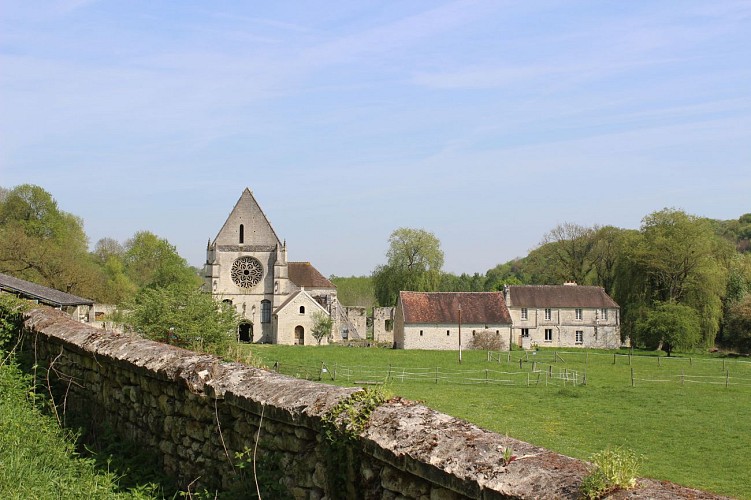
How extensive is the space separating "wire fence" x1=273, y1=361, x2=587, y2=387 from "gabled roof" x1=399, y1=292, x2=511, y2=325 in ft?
65.8

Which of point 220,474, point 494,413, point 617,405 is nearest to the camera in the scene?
point 220,474

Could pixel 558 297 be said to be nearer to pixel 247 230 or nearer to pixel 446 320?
pixel 446 320

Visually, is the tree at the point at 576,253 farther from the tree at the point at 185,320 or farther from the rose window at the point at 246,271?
the tree at the point at 185,320

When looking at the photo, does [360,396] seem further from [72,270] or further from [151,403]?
[72,270]

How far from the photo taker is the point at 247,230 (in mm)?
66625

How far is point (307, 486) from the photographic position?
5672 mm

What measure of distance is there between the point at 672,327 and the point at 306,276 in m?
33.3

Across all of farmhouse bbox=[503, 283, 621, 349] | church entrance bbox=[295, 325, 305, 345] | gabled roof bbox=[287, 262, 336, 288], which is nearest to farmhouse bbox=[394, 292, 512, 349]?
farmhouse bbox=[503, 283, 621, 349]

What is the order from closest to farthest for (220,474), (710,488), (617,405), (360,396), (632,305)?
1. (360,396)
2. (220,474)
3. (710,488)
4. (617,405)
5. (632,305)

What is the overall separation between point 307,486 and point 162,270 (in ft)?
208

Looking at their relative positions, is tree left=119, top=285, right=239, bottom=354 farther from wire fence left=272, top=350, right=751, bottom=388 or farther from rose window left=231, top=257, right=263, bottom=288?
rose window left=231, top=257, right=263, bottom=288

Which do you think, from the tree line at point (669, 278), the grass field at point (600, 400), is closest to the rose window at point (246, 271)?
the grass field at point (600, 400)

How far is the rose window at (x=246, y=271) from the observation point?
6612cm

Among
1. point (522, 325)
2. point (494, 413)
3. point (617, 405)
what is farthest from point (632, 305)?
point (494, 413)
